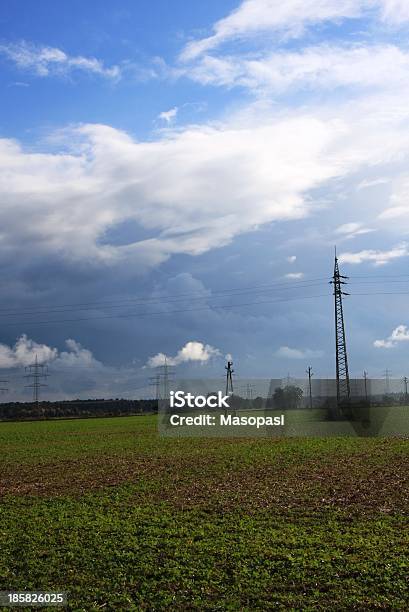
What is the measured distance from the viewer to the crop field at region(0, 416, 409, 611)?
14.3 meters

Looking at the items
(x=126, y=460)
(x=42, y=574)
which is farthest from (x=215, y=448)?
(x=42, y=574)

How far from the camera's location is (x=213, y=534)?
18.5m

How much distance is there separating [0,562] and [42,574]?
1.77 meters

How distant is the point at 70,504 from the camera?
23969 millimetres

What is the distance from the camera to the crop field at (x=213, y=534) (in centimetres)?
1430
